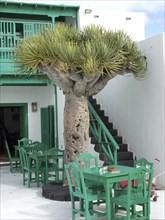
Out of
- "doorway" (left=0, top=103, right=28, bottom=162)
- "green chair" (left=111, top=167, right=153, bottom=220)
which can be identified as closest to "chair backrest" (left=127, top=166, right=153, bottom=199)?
"green chair" (left=111, top=167, right=153, bottom=220)

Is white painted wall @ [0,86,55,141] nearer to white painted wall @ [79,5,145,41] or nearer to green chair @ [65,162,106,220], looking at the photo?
white painted wall @ [79,5,145,41]

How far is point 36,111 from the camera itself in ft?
47.3

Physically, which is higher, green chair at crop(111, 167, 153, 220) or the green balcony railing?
the green balcony railing

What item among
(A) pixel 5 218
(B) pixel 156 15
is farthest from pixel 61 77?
(B) pixel 156 15

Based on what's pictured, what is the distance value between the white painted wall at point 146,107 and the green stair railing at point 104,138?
0.75 metres

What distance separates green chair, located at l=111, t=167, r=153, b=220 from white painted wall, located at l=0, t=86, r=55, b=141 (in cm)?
803

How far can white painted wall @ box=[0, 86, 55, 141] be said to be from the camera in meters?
14.0

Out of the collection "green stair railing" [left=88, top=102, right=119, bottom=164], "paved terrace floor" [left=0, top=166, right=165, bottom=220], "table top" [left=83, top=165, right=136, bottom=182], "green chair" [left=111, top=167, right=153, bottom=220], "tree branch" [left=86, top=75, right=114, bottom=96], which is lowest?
"paved terrace floor" [left=0, top=166, right=165, bottom=220]

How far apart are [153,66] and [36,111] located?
20.2 ft

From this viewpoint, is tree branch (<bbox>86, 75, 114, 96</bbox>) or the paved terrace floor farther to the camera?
tree branch (<bbox>86, 75, 114, 96</bbox>)

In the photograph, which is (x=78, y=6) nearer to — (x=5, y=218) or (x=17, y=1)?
(x=17, y=1)

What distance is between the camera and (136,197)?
6.12 meters

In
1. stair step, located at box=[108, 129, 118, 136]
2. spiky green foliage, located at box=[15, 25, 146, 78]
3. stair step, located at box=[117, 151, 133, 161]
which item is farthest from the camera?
stair step, located at box=[108, 129, 118, 136]

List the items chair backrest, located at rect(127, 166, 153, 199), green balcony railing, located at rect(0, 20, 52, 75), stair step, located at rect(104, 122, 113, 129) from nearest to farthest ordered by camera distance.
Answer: chair backrest, located at rect(127, 166, 153, 199) → stair step, located at rect(104, 122, 113, 129) → green balcony railing, located at rect(0, 20, 52, 75)
